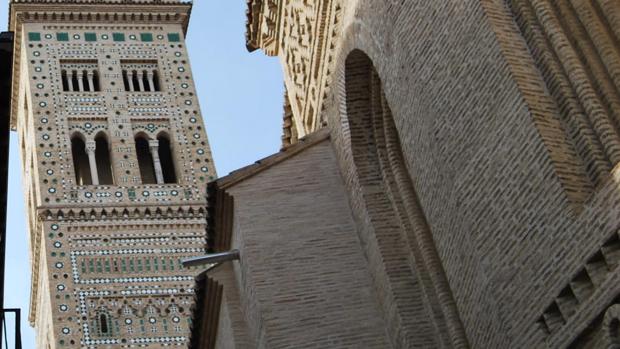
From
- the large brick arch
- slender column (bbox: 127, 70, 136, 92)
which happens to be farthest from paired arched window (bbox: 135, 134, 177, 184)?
the large brick arch

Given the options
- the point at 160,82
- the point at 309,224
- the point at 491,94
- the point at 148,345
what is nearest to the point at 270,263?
the point at 309,224

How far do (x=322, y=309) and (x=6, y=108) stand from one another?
2251 millimetres

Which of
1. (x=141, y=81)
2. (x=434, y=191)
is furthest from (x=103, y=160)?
(x=434, y=191)

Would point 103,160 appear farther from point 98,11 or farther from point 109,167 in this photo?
point 98,11

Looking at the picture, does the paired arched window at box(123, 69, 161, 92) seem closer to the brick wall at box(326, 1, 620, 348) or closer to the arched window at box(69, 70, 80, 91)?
the arched window at box(69, 70, 80, 91)

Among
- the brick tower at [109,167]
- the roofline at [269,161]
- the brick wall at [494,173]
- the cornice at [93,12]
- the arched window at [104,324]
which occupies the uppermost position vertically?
the cornice at [93,12]

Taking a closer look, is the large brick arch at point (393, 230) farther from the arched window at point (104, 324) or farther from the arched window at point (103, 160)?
the arched window at point (103, 160)

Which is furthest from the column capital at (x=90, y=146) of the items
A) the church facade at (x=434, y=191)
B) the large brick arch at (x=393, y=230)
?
the large brick arch at (x=393, y=230)

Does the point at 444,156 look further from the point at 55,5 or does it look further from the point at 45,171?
the point at 55,5

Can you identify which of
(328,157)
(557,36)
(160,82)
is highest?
(160,82)

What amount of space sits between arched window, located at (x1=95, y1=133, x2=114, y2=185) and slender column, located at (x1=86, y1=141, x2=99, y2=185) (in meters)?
0.22

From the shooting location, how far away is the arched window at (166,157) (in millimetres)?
22438

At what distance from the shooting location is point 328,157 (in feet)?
29.4

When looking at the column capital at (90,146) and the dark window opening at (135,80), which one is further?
the dark window opening at (135,80)
